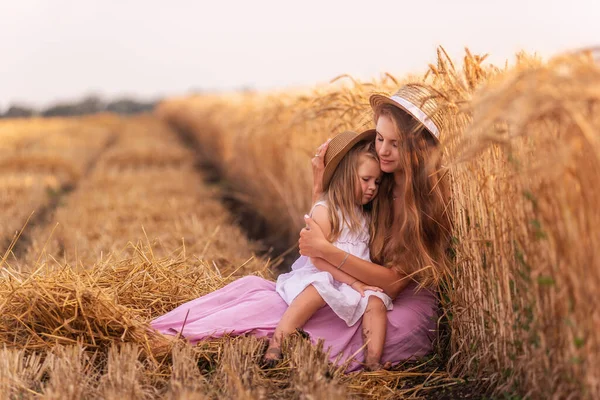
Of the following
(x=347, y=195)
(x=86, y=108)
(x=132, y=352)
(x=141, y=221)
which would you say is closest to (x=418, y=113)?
(x=347, y=195)

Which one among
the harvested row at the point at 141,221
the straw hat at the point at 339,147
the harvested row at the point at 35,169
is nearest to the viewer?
the straw hat at the point at 339,147

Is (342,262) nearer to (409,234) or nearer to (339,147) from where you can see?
(409,234)

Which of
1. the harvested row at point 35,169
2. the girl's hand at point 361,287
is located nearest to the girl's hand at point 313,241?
the girl's hand at point 361,287

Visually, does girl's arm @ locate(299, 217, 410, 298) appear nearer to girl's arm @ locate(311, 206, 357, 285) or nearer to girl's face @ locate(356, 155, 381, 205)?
girl's arm @ locate(311, 206, 357, 285)

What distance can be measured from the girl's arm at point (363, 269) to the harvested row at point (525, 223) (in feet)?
0.64

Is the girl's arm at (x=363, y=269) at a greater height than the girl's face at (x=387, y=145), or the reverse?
the girl's face at (x=387, y=145)

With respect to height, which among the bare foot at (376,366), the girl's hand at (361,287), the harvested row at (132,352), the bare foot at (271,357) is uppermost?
the girl's hand at (361,287)

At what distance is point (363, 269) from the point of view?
10.7 ft

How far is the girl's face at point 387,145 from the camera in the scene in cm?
326

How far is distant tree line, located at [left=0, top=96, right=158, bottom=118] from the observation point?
27.3 m

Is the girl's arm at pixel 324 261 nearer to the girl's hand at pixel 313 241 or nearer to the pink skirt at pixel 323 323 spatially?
the girl's hand at pixel 313 241

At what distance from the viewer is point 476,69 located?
9.80 feet

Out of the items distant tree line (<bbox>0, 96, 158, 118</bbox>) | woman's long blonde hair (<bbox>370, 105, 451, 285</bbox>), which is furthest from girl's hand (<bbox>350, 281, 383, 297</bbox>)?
distant tree line (<bbox>0, 96, 158, 118</bbox>)

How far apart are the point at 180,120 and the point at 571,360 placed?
22.0 meters
